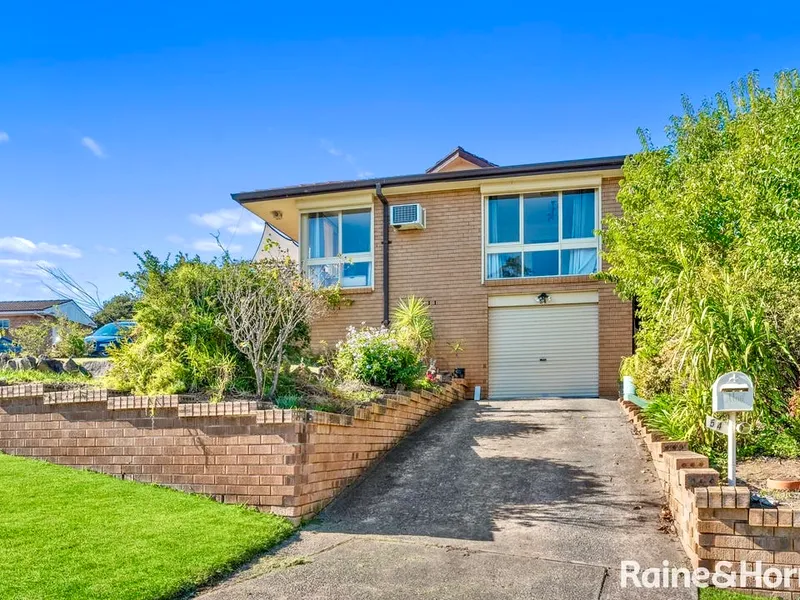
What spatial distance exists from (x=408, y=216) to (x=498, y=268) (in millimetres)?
2558

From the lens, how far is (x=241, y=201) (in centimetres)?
1680

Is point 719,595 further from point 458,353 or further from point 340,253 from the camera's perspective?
point 340,253

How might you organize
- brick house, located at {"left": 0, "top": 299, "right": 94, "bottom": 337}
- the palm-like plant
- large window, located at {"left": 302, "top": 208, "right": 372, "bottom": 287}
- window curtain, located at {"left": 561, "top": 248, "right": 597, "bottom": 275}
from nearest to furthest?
1. the palm-like plant
2. window curtain, located at {"left": 561, "top": 248, "right": 597, "bottom": 275}
3. large window, located at {"left": 302, "top": 208, "right": 372, "bottom": 287}
4. brick house, located at {"left": 0, "top": 299, "right": 94, "bottom": 337}

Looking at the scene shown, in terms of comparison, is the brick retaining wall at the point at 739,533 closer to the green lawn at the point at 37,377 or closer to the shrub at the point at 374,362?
the shrub at the point at 374,362

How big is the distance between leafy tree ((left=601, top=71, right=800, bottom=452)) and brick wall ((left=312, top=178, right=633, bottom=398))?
6.51 feet

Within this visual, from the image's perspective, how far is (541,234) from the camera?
15.4 metres

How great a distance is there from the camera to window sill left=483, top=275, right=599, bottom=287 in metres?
14.8

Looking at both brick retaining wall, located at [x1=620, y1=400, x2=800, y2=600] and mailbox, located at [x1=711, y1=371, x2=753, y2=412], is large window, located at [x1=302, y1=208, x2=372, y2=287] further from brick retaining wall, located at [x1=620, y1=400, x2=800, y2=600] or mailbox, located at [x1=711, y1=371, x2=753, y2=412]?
brick retaining wall, located at [x1=620, y1=400, x2=800, y2=600]

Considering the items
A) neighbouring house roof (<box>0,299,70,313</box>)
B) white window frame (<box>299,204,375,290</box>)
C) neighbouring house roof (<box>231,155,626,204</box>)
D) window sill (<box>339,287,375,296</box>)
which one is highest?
neighbouring house roof (<box>231,155,626,204</box>)

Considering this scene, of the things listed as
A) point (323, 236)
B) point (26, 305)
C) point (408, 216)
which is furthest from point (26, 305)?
point (408, 216)

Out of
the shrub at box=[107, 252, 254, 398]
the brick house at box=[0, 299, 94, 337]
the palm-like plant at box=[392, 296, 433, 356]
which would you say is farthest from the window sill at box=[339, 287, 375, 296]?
the brick house at box=[0, 299, 94, 337]

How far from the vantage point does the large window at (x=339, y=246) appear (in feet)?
53.6

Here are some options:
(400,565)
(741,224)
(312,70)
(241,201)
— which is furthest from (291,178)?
(400,565)

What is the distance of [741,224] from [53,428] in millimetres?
9513
